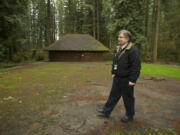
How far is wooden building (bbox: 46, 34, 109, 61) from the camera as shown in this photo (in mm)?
22639

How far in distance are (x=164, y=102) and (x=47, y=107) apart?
153 inches

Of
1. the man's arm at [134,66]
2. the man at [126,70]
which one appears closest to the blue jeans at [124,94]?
the man at [126,70]

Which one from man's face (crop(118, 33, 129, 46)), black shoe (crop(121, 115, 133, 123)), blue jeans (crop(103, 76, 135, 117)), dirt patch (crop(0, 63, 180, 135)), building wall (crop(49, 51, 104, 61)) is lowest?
dirt patch (crop(0, 63, 180, 135))

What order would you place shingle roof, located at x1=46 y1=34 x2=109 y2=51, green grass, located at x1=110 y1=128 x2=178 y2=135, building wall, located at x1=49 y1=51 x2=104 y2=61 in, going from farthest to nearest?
building wall, located at x1=49 y1=51 x2=104 y2=61, shingle roof, located at x1=46 y1=34 x2=109 y2=51, green grass, located at x1=110 y1=128 x2=178 y2=135

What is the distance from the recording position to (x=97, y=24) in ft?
93.6

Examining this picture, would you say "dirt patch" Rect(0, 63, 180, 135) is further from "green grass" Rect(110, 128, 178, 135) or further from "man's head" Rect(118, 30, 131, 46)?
"man's head" Rect(118, 30, 131, 46)

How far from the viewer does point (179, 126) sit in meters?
2.91

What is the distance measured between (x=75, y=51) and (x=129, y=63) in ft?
67.4

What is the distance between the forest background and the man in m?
12.5

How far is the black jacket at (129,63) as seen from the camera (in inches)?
108

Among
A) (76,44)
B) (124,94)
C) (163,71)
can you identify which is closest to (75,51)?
(76,44)

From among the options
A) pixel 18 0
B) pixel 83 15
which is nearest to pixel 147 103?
pixel 18 0

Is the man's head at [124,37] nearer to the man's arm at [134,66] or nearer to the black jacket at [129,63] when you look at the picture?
the black jacket at [129,63]

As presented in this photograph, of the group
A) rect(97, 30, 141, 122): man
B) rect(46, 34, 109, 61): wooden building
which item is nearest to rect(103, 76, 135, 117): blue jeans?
rect(97, 30, 141, 122): man
